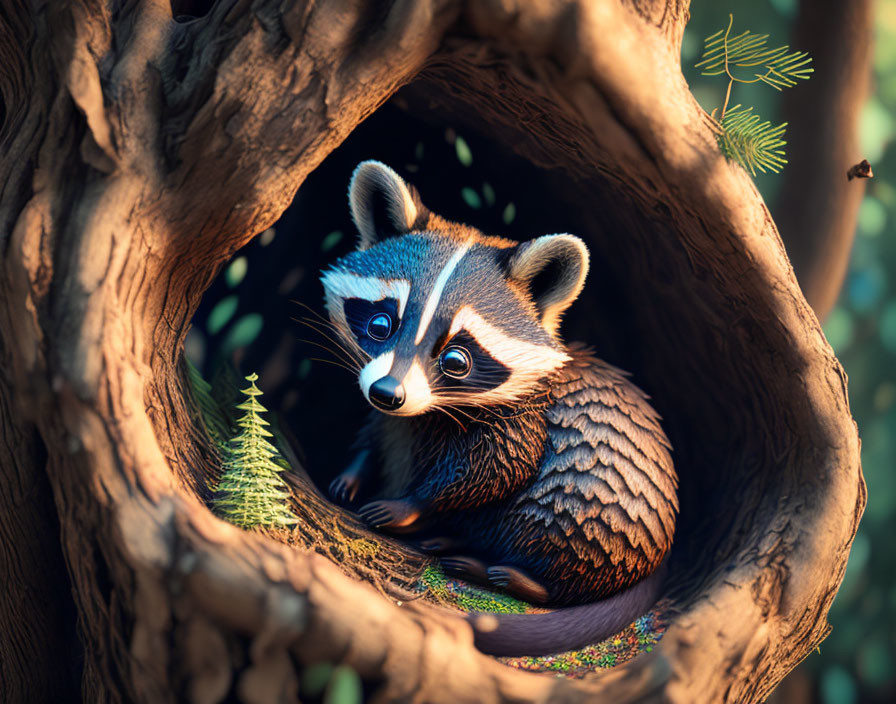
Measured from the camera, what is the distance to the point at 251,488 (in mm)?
1710

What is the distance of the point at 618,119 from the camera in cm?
172

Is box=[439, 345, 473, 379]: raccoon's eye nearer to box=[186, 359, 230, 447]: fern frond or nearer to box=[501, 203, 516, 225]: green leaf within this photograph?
box=[186, 359, 230, 447]: fern frond

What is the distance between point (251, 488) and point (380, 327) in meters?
0.55

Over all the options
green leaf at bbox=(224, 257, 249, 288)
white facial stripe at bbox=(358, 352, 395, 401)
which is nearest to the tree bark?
white facial stripe at bbox=(358, 352, 395, 401)

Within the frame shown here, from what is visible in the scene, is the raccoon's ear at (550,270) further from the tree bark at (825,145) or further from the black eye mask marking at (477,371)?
the tree bark at (825,145)

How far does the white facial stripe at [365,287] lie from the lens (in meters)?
2.00

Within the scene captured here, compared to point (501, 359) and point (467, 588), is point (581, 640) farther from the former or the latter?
point (501, 359)

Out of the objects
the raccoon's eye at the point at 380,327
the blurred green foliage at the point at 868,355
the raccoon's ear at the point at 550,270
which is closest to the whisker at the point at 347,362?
the raccoon's eye at the point at 380,327

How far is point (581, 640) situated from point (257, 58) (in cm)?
159

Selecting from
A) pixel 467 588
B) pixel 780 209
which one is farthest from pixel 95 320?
pixel 780 209

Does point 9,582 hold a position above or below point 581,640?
below

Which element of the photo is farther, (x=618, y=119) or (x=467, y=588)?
(x=467, y=588)

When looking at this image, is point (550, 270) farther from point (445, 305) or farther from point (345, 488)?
point (345, 488)

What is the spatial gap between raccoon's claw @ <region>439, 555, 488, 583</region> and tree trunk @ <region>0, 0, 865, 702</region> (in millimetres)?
221
